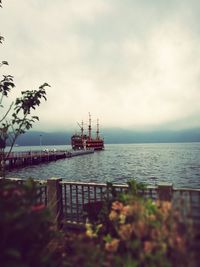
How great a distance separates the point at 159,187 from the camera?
23.5ft

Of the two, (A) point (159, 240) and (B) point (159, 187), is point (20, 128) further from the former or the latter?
(A) point (159, 240)

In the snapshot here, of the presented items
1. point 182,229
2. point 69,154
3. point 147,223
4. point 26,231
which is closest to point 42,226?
point 26,231

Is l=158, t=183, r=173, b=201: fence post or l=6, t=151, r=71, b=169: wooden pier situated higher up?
l=158, t=183, r=173, b=201: fence post

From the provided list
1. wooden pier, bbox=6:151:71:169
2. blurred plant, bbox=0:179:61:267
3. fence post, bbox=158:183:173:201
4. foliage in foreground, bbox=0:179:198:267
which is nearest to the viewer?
blurred plant, bbox=0:179:61:267

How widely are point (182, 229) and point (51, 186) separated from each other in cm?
480

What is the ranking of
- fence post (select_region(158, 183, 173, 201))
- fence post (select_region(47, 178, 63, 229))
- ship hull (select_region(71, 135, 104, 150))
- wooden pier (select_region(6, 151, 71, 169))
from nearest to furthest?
fence post (select_region(158, 183, 173, 201))
fence post (select_region(47, 178, 63, 229))
wooden pier (select_region(6, 151, 71, 169))
ship hull (select_region(71, 135, 104, 150))

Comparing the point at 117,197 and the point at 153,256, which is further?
the point at 117,197

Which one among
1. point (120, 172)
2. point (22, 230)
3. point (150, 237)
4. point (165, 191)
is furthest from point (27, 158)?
point (22, 230)

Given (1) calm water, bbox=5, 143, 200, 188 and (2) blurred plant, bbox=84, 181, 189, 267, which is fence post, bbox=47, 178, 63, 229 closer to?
(2) blurred plant, bbox=84, 181, 189, 267

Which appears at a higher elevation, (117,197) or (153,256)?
(117,197)

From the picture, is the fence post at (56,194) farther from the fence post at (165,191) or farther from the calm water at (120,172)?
the calm water at (120,172)

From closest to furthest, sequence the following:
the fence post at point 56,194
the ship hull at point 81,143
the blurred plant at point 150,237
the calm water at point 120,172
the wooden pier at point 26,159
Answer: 1. the blurred plant at point 150,237
2. the fence post at point 56,194
3. the calm water at point 120,172
4. the wooden pier at point 26,159
5. the ship hull at point 81,143

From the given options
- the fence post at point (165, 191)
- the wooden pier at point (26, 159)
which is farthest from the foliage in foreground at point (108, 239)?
the wooden pier at point (26, 159)

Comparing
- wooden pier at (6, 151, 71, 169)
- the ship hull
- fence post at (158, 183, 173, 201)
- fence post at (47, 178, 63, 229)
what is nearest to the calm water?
wooden pier at (6, 151, 71, 169)
